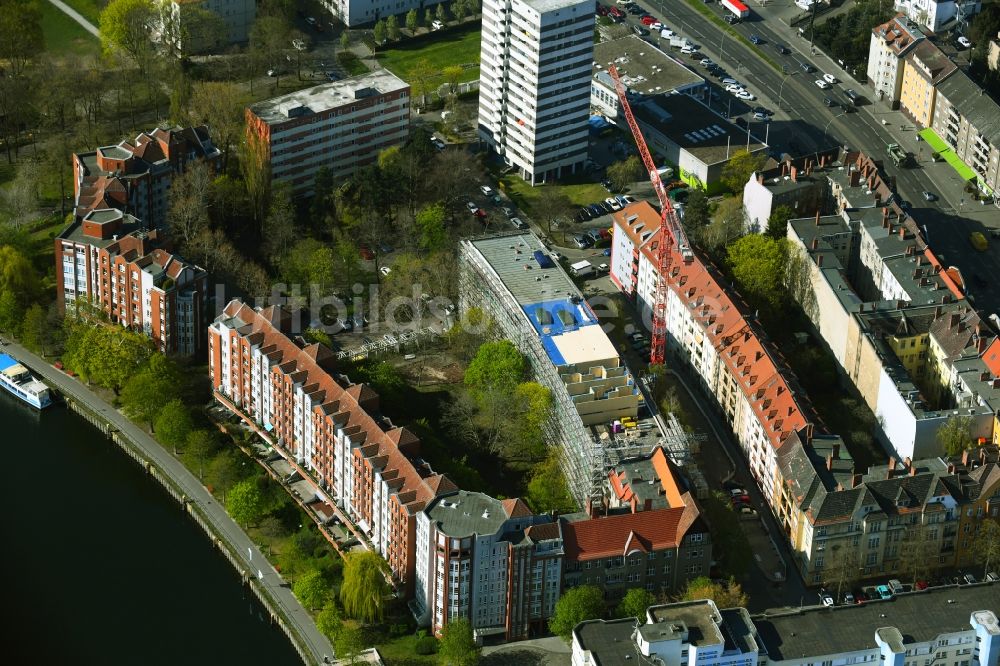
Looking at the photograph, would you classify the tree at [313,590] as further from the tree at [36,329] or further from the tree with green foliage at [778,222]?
the tree with green foliage at [778,222]

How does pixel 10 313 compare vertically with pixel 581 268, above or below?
below

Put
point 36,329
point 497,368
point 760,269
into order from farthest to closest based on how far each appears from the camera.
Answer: point 760,269 → point 36,329 → point 497,368

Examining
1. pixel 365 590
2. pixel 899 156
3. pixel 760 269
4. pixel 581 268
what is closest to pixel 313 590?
pixel 365 590

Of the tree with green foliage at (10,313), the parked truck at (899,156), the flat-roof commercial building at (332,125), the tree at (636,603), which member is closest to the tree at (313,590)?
the tree at (636,603)

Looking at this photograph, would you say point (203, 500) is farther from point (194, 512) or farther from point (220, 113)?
point (220, 113)

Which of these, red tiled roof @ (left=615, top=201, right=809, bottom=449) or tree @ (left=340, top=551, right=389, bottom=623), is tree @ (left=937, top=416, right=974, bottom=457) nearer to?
red tiled roof @ (left=615, top=201, right=809, bottom=449)

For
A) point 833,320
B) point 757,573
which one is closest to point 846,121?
point 833,320

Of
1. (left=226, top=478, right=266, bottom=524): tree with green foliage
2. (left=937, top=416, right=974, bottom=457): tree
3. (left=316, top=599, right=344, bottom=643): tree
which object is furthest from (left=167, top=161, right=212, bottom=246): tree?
(left=937, top=416, right=974, bottom=457): tree
